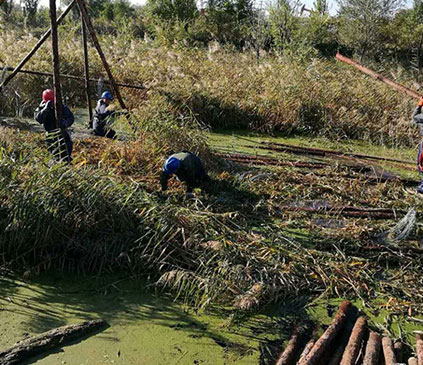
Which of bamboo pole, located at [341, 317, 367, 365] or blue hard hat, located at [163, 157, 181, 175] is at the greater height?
blue hard hat, located at [163, 157, 181, 175]

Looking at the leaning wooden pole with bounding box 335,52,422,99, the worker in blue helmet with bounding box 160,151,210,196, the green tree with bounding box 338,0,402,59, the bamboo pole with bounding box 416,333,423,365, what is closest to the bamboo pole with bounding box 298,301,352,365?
the bamboo pole with bounding box 416,333,423,365

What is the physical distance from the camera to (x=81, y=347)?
127 inches

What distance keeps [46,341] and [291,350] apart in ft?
5.76

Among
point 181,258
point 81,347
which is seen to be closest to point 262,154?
point 181,258

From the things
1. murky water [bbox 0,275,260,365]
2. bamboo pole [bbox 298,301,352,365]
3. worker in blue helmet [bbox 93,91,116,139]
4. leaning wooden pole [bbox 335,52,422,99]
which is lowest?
murky water [bbox 0,275,260,365]

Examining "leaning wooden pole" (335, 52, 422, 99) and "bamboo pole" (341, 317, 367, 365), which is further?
"leaning wooden pole" (335, 52, 422, 99)

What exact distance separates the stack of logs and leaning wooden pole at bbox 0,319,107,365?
4.73ft

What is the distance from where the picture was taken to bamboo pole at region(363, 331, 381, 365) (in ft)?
9.78

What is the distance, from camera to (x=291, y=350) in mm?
3148

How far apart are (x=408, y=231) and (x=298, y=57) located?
775cm

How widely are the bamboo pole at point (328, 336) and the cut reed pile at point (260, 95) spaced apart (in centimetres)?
573

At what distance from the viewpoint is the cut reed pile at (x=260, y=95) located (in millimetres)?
9453

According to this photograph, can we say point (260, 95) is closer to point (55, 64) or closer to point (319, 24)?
point (55, 64)

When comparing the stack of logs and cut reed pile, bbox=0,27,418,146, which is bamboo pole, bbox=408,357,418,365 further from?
cut reed pile, bbox=0,27,418,146
